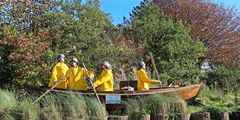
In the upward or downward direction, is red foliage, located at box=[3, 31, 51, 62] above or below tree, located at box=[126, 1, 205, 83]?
below

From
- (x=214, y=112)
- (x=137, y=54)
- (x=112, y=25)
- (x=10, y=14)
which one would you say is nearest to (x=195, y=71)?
(x=137, y=54)

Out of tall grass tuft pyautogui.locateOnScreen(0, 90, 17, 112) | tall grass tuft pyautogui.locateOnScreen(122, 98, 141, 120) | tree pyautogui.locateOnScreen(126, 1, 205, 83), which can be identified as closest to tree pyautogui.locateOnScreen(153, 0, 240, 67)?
tree pyautogui.locateOnScreen(126, 1, 205, 83)

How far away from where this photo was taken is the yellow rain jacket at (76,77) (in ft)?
50.9

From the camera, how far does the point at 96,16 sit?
22172 millimetres

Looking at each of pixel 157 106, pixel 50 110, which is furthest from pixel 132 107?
pixel 50 110

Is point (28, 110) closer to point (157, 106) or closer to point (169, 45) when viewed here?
point (157, 106)

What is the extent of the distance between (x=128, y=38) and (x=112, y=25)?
169 centimetres

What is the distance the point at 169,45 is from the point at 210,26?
10.4 meters

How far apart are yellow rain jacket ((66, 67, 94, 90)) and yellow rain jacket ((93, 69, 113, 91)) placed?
1.43 feet

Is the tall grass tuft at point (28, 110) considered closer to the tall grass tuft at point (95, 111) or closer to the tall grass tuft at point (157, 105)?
the tall grass tuft at point (95, 111)

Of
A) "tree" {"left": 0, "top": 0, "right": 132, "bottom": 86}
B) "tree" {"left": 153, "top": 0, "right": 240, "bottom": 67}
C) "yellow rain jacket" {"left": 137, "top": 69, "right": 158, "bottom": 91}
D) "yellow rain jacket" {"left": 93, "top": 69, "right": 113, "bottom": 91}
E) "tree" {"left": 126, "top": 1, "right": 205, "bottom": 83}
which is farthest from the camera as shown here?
"tree" {"left": 153, "top": 0, "right": 240, "bottom": 67}

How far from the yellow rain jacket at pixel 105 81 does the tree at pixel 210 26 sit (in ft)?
65.5

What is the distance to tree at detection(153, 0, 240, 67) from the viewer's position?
35.1 metres

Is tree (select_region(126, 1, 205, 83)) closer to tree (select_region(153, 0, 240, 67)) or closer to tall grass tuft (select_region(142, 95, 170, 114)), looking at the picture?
tree (select_region(153, 0, 240, 67))
